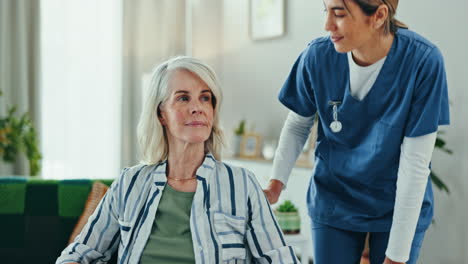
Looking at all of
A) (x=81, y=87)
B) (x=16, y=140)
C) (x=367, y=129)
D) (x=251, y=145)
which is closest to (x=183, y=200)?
(x=367, y=129)

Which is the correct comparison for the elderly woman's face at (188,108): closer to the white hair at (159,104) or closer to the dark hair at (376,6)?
the white hair at (159,104)

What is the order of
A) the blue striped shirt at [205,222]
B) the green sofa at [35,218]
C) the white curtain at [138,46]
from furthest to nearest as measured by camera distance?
the white curtain at [138,46]
the green sofa at [35,218]
the blue striped shirt at [205,222]

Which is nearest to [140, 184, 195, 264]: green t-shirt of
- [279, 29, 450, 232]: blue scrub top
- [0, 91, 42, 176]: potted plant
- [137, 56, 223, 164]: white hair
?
[137, 56, 223, 164]: white hair

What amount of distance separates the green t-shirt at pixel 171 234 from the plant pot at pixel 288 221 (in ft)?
4.02

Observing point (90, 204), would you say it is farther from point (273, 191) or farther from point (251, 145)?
point (251, 145)


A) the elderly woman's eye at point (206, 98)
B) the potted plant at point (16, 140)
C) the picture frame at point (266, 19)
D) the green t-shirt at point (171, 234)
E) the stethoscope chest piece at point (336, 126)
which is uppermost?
the picture frame at point (266, 19)

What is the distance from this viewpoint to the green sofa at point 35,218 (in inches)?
74.5

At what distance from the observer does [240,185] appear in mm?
1502

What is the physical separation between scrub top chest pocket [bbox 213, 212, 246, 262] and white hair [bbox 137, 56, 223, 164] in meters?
0.21

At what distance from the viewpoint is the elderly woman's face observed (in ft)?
4.97

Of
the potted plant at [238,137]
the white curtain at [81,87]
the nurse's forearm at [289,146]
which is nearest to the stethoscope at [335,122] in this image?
the nurse's forearm at [289,146]

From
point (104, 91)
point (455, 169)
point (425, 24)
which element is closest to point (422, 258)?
point (455, 169)

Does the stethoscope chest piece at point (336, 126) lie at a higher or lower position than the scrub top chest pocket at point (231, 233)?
higher

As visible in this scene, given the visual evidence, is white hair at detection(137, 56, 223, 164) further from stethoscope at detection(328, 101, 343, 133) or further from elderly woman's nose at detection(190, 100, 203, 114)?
stethoscope at detection(328, 101, 343, 133)
